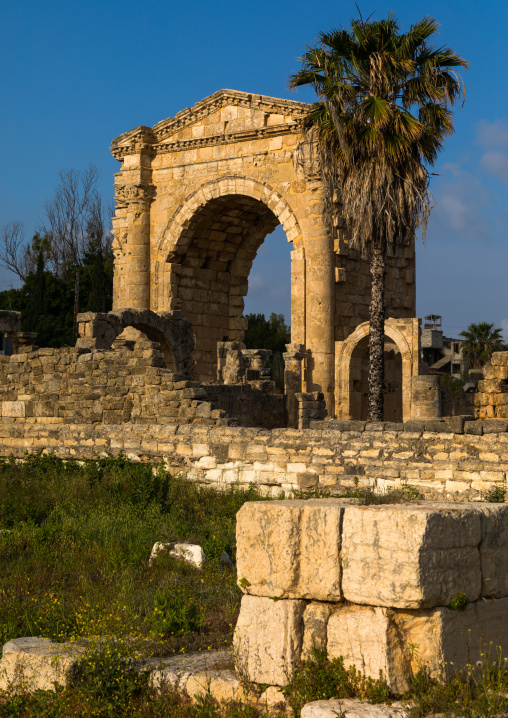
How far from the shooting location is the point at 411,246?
24594mm

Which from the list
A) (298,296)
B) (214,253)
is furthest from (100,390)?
(214,253)

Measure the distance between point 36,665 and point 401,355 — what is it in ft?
57.3

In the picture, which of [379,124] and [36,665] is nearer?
Answer: [36,665]

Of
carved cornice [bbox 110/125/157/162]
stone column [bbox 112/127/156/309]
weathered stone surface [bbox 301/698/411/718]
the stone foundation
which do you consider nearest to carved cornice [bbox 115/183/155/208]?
stone column [bbox 112/127/156/309]

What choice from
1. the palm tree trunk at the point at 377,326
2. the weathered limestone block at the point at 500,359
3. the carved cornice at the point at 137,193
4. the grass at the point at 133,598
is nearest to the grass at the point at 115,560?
the grass at the point at 133,598

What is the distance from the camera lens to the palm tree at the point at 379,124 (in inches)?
618

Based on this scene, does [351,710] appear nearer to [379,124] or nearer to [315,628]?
[315,628]

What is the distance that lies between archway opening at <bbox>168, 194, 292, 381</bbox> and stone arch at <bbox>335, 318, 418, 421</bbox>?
4.35m

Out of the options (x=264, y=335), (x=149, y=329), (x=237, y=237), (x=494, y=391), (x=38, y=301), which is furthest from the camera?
(x=264, y=335)

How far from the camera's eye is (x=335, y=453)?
9.34m

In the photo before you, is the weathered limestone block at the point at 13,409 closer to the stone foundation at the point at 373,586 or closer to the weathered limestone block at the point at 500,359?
the weathered limestone block at the point at 500,359

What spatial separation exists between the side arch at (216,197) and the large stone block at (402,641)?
18.1m

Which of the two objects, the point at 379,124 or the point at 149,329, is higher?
the point at 379,124

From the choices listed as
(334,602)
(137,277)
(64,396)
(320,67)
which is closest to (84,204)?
(137,277)
